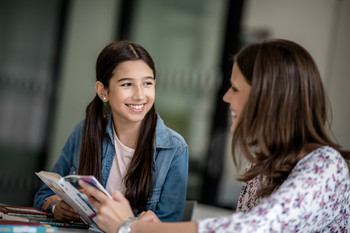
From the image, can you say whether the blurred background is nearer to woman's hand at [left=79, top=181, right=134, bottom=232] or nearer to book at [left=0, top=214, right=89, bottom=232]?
book at [left=0, top=214, right=89, bottom=232]

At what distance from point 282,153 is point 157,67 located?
3.46m

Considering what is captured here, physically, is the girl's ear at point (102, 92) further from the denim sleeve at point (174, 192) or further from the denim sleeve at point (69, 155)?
the denim sleeve at point (174, 192)

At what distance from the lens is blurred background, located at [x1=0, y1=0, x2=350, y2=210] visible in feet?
14.8

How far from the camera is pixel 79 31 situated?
5102mm

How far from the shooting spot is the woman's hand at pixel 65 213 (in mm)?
1668

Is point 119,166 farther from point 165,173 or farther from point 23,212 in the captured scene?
point 23,212

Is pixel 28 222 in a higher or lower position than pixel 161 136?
lower

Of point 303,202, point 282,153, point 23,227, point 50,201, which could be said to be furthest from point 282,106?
point 50,201

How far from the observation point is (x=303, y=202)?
1.20m

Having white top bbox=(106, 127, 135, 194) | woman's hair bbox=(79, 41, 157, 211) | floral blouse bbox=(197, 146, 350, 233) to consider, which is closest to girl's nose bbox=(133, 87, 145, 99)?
woman's hair bbox=(79, 41, 157, 211)

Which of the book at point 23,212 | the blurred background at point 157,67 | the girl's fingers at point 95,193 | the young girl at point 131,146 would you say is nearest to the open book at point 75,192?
the girl's fingers at point 95,193

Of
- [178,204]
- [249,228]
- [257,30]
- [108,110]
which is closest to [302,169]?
[249,228]

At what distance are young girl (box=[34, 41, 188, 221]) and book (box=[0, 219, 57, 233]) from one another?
40cm

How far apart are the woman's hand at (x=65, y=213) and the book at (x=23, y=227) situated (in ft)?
0.73
